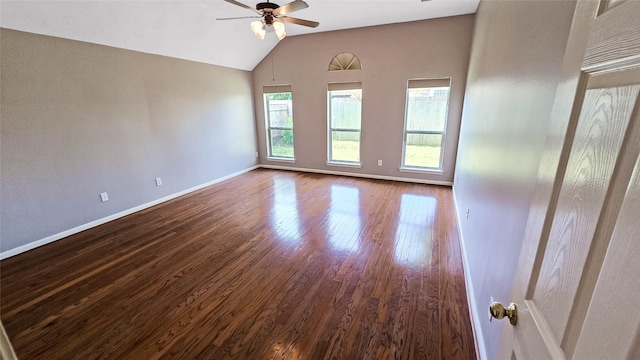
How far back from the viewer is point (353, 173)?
5.37 meters

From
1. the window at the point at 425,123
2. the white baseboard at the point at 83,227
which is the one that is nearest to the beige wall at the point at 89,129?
the white baseboard at the point at 83,227

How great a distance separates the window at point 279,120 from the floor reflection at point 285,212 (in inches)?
49.2

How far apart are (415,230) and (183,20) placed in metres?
3.97

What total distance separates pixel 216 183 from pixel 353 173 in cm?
275

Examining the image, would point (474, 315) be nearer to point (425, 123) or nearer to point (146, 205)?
point (425, 123)

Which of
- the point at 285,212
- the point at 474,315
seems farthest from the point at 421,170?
the point at 474,315

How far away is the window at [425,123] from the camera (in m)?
4.44

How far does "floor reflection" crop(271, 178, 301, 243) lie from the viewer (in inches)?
119

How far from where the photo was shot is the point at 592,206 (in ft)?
1.53

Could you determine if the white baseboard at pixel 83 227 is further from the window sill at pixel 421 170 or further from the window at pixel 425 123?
the window at pixel 425 123

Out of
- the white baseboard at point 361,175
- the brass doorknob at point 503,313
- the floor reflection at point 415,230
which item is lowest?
the floor reflection at point 415,230

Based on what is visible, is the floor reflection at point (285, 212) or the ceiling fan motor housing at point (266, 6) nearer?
the ceiling fan motor housing at point (266, 6)

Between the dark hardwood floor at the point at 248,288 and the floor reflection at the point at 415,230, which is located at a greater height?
the floor reflection at the point at 415,230

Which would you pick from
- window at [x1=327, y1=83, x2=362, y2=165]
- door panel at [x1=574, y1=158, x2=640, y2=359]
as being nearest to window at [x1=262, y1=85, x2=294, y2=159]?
window at [x1=327, y1=83, x2=362, y2=165]
